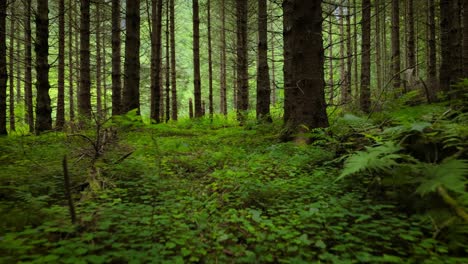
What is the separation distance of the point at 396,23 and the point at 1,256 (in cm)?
1502

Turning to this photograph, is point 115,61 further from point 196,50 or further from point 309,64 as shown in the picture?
point 309,64

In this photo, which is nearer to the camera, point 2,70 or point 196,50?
point 2,70

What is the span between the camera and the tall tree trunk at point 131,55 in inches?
306

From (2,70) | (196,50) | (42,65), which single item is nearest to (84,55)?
(42,65)

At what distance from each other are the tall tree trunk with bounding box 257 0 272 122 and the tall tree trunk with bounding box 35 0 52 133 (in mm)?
5393

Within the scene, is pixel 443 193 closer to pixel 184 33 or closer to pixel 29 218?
pixel 29 218

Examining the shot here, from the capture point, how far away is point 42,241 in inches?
64.0

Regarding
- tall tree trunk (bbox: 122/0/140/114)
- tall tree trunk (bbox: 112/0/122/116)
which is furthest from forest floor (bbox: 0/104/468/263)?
tall tree trunk (bbox: 112/0/122/116)

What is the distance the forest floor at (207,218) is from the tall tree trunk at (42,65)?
4377mm

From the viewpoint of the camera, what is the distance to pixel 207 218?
2.20 metres

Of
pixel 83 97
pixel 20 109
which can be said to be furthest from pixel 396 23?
pixel 20 109

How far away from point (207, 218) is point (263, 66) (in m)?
7.20

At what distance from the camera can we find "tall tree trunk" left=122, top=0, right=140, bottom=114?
777 centimetres

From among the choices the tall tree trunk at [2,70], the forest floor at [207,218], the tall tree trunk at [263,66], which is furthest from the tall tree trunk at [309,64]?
the tall tree trunk at [2,70]
